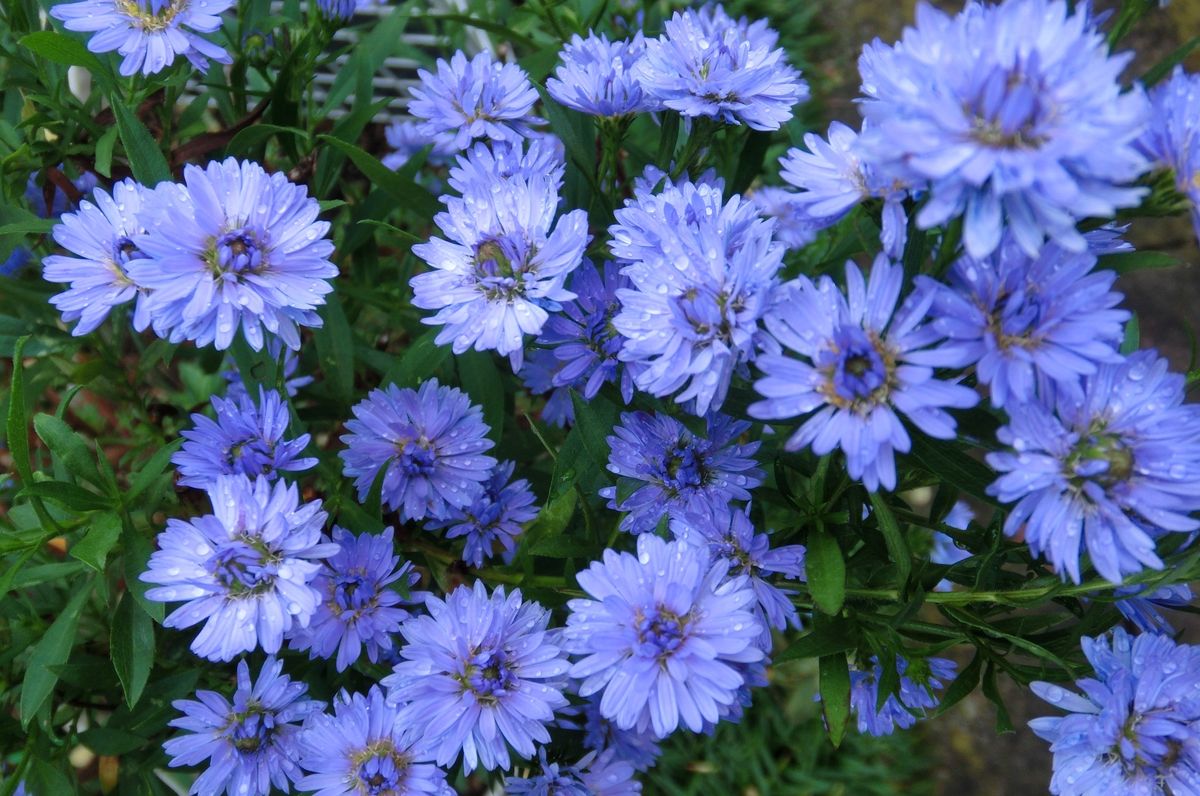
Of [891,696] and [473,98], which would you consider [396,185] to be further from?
[891,696]

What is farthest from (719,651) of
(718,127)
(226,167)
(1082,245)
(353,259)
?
(353,259)

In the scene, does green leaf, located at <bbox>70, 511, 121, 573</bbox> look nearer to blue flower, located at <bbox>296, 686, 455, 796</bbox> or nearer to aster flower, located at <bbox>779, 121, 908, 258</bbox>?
blue flower, located at <bbox>296, 686, 455, 796</bbox>

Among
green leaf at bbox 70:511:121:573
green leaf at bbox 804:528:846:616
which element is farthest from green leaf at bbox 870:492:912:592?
green leaf at bbox 70:511:121:573

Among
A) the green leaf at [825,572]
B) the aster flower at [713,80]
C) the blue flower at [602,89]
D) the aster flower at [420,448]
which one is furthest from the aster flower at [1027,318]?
the aster flower at [420,448]

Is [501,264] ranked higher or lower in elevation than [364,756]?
higher

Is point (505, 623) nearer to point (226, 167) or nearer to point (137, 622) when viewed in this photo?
point (137, 622)

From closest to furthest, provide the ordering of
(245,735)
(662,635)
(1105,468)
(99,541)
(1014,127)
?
(1014,127)
(1105,468)
(662,635)
(99,541)
(245,735)

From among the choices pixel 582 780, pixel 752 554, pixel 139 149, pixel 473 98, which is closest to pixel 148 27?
pixel 139 149
